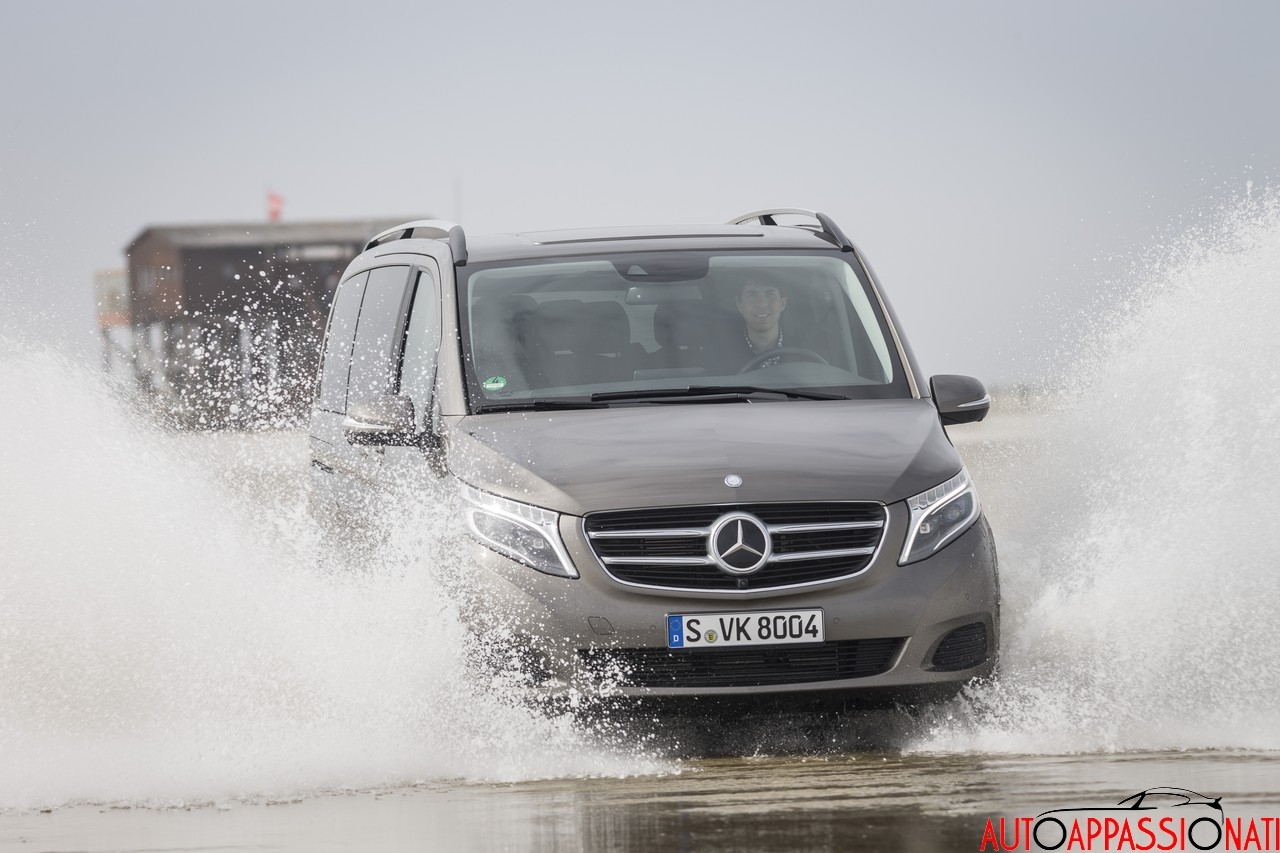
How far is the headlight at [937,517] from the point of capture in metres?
5.75

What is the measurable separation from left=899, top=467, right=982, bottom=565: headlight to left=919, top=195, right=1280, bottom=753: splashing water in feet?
1.82

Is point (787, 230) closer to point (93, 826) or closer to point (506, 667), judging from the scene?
point (506, 667)

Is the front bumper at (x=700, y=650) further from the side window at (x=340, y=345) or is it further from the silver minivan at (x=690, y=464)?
the side window at (x=340, y=345)

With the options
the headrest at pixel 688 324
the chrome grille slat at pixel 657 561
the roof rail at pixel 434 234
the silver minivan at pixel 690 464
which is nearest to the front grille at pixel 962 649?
the silver minivan at pixel 690 464

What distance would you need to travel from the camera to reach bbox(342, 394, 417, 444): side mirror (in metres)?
6.32

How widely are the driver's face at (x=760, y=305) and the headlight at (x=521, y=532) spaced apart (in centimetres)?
158

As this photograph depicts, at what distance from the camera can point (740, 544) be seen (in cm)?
560

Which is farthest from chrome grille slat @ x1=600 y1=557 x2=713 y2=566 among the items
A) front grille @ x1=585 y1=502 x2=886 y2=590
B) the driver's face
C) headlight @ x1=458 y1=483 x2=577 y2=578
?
the driver's face

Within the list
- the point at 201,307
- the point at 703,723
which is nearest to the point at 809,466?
the point at 703,723

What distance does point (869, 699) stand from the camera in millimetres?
5715

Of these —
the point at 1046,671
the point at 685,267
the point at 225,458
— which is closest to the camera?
the point at 1046,671

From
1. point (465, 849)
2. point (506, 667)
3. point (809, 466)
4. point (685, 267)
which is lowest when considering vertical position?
point (465, 849)

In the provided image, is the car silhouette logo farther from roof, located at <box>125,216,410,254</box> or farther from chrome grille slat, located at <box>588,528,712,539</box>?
roof, located at <box>125,216,410,254</box>

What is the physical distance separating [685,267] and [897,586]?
6.30ft
